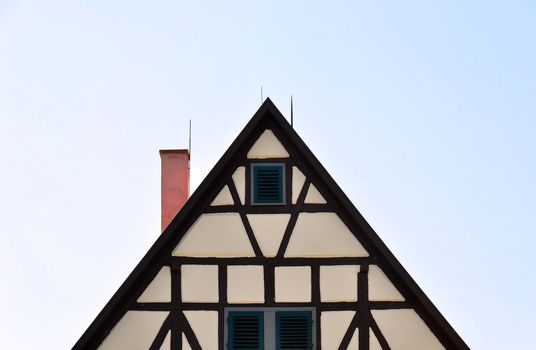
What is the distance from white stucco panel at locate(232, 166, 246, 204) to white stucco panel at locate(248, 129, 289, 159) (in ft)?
0.92

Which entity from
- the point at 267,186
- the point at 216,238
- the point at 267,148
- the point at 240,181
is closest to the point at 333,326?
the point at 216,238

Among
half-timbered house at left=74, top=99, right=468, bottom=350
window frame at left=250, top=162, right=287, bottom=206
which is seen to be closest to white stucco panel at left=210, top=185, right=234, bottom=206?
half-timbered house at left=74, top=99, right=468, bottom=350

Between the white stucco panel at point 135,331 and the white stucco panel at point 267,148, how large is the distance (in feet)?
9.56

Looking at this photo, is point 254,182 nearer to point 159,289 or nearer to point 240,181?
point 240,181

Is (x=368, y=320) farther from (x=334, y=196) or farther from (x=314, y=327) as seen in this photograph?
(x=334, y=196)

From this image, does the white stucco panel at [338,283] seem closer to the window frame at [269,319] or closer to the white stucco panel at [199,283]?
the window frame at [269,319]

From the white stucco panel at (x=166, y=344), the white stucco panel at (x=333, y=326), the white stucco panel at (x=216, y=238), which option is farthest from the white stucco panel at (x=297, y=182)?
the white stucco panel at (x=166, y=344)

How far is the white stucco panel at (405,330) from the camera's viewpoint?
13.3 m

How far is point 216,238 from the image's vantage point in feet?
45.2

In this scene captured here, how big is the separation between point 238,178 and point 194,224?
3.37ft

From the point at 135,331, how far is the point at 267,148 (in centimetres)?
355

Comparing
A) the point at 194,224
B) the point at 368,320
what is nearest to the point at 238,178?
the point at 194,224

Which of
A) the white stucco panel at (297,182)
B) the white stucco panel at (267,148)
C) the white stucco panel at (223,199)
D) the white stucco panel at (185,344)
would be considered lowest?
the white stucco panel at (185,344)

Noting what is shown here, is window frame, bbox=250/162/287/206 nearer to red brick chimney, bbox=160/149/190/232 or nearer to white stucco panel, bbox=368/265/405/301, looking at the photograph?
white stucco panel, bbox=368/265/405/301
